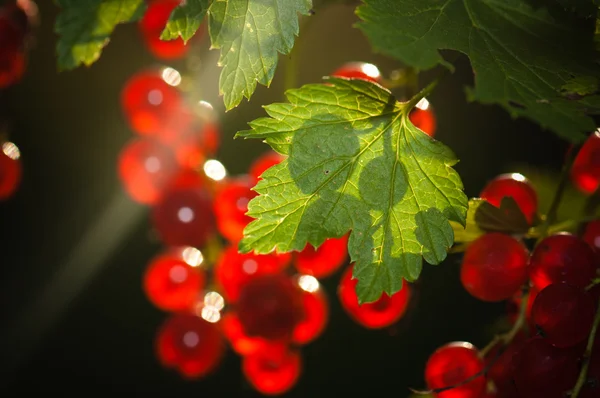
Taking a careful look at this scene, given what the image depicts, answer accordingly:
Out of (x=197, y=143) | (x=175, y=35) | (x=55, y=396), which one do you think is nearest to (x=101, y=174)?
(x=55, y=396)

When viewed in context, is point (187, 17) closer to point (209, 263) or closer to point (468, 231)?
point (468, 231)

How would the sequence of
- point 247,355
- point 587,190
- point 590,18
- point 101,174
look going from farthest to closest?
1. point 101,174
2. point 247,355
3. point 587,190
4. point 590,18

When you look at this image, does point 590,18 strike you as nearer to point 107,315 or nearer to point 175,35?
point 175,35

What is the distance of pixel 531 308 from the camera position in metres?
0.33

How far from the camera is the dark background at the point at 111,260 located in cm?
92

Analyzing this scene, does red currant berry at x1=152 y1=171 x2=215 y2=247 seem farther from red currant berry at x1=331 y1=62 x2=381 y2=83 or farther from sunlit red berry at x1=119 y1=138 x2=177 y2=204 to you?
red currant berry at x1=331 y1=62 x2=381 y2=83

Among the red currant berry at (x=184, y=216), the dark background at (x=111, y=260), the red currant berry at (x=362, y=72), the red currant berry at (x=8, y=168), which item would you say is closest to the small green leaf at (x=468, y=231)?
the red currant berry at (x=362, y=72)

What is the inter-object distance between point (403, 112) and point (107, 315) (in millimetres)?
816

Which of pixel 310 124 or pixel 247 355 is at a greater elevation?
pixel 310 124

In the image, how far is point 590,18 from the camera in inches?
10.2

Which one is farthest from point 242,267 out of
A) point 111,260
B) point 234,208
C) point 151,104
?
point 111,260

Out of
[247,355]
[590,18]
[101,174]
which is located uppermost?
[590,18]

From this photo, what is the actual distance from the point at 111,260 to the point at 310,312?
0.59 m

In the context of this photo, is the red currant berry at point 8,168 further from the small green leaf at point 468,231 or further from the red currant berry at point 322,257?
the small green leaf at point 468,231
